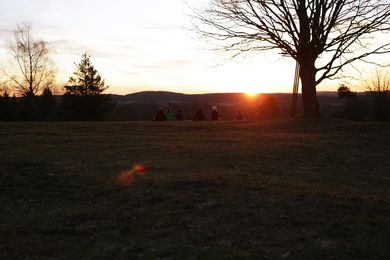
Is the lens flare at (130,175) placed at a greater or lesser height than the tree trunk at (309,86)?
lesser

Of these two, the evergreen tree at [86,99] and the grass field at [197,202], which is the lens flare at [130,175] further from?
the evergreen tree at [86,99]

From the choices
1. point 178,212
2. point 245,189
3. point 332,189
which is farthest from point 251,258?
point 332,189

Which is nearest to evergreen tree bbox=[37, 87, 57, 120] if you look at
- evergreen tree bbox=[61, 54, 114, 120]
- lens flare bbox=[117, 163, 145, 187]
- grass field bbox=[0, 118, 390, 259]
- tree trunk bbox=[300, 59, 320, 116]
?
evergreen tree bbox=[61, 54, 114, 120]

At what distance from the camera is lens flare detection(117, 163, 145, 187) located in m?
9.45

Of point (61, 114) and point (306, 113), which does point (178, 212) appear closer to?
point (306, 113)

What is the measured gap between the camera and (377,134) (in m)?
16.7

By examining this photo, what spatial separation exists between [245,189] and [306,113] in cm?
1488

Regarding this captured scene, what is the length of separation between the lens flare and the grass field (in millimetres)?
121

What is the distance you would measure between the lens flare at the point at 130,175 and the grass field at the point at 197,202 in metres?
0.12

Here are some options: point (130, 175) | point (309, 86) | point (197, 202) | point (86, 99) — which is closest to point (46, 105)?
point (86, 99)

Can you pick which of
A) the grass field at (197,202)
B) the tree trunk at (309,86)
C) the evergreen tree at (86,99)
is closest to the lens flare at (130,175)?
the grass field at (197,202)

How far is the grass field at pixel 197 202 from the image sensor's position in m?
6.34

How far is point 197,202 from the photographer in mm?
8008

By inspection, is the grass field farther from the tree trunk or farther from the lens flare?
the tree trunk
